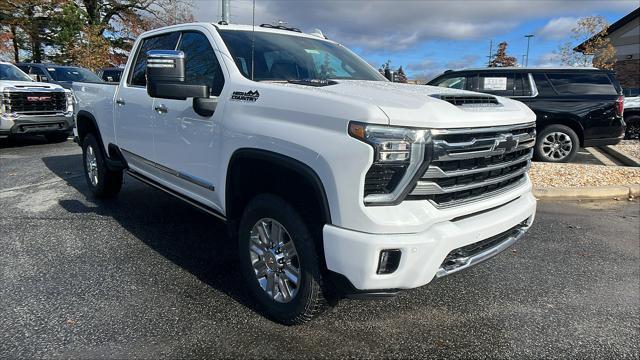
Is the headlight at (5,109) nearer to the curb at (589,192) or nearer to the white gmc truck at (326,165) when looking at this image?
the white gmc truck at (326,165)

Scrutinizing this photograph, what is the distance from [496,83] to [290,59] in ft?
23.1

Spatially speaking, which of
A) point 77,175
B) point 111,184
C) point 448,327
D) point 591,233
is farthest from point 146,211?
point 591,233

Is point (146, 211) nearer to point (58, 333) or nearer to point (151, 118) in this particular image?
point (151, 118)

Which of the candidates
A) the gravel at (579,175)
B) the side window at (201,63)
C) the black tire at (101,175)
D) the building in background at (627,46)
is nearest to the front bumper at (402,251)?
the side window at (201,63)

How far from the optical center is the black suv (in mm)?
8766

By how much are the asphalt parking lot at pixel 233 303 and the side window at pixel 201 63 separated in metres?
1.50

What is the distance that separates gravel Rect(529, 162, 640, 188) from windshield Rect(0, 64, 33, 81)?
11.0 metres

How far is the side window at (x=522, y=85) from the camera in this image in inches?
365

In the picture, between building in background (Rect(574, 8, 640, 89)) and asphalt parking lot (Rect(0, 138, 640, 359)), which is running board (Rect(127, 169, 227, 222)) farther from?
building in background (Rect(574, 8, 640, 89))

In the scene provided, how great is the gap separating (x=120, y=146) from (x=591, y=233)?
519 centimetres

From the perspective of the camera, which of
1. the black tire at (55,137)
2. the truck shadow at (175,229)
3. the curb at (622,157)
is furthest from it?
the black tire at (55,137)

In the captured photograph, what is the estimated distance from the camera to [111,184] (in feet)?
18.4

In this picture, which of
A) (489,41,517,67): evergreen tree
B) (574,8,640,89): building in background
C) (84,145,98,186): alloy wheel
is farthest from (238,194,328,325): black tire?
(489,41,517,67): evergreen tree

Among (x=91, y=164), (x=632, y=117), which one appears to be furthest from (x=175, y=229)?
(x=632, y=117)
